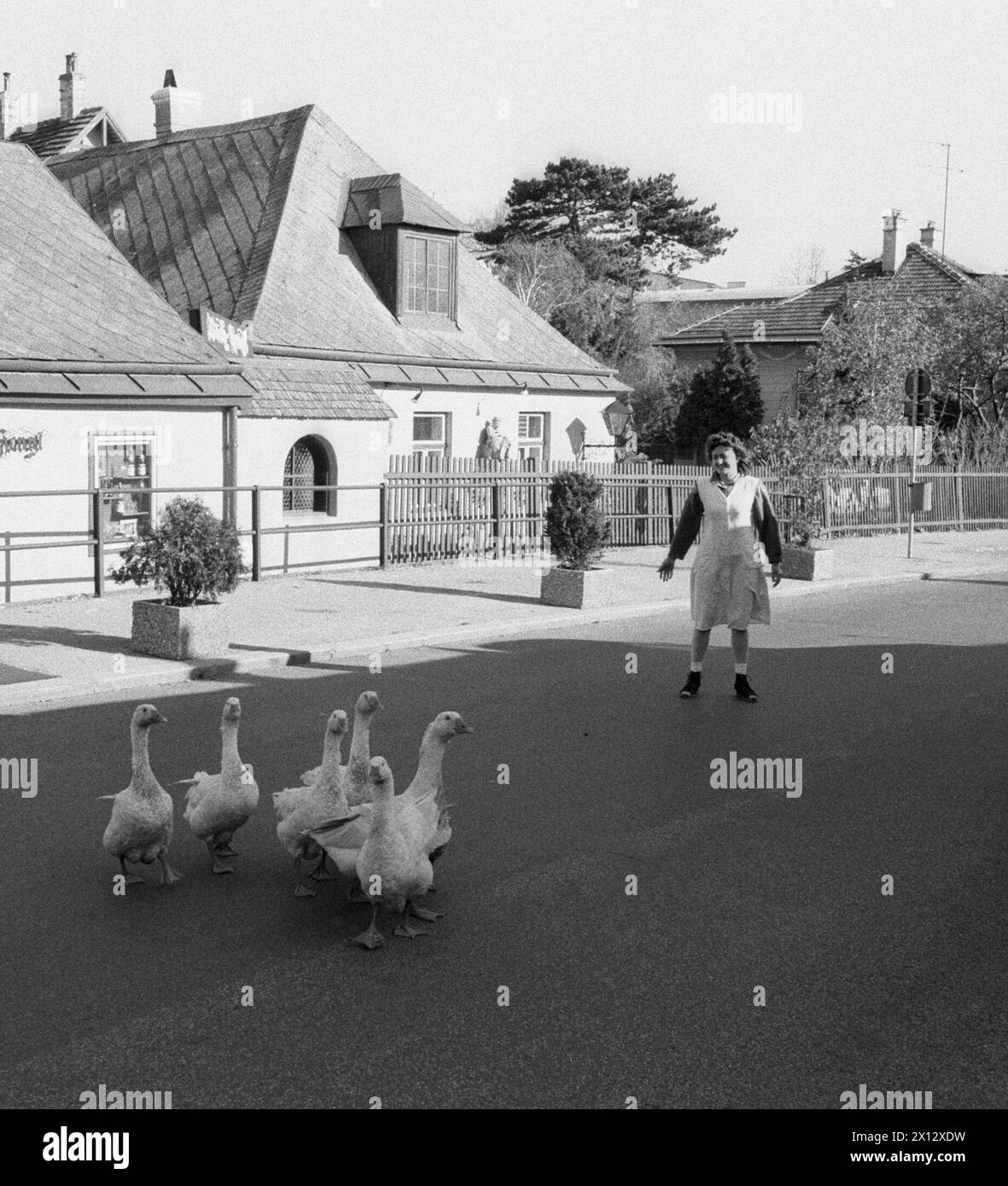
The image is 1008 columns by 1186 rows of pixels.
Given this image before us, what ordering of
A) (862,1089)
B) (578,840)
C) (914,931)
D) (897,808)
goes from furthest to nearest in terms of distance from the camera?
(897,808) < (578,840) < (914,931) < (862,1089)

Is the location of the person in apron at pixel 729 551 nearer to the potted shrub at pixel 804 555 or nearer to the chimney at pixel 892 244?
the potted shrub at pixel 804 555

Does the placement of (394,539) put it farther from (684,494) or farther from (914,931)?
(914,931)

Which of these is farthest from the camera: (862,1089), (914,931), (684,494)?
(684,494)

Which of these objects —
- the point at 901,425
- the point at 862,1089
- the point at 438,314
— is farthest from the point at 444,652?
the point at 901,425

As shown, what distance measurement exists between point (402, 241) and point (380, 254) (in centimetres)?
54

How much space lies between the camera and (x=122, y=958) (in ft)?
19.3

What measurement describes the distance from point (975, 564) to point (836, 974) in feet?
66.6

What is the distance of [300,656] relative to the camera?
13.9 meters

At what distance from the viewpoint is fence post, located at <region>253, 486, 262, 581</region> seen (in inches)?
773

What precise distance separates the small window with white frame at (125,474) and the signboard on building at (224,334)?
3039 mm

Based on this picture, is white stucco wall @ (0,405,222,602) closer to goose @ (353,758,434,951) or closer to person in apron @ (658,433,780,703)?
person in apron @ (658,433,780,703)

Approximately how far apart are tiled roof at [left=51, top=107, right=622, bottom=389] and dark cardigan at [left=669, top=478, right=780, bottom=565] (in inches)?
572

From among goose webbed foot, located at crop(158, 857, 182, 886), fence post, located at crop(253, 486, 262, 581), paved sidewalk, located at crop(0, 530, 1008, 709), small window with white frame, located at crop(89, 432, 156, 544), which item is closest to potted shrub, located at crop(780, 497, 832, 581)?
paved sidewalk, located at crop(0, 530, 1008, 709)
